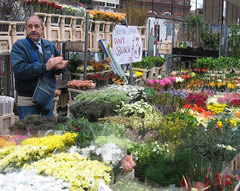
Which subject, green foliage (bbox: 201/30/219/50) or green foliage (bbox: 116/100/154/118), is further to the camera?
green foliage (bbox: 201/30/219/50)

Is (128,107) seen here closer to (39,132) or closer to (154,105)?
(154,105)

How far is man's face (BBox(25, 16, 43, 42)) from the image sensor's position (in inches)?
130

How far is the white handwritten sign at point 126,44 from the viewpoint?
15.6ft

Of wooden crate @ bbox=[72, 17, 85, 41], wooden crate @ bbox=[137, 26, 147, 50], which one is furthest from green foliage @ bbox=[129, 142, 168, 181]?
wooden crate @ bbox=[137, 26, 147, 50]

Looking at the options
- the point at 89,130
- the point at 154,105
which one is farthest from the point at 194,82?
the point at 89,130

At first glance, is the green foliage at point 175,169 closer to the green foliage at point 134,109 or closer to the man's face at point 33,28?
the green foliage at point 134,109

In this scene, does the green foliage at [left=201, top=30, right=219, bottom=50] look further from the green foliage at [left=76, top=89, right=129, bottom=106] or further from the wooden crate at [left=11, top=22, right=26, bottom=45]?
the wooden crate at [left=11, top=22, right=26, bottom=45]

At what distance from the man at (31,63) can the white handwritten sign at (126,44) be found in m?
1.38

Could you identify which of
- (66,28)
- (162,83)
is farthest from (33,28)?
(162,83)

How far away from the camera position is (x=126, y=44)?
4984mm

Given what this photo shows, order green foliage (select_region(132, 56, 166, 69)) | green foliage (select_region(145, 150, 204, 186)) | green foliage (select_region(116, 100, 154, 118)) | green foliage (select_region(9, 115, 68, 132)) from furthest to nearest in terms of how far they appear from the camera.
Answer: green foliage (select_region(132, 56, 166, 69)) → green foliage (select_region(116, 100, 154, 118)) → green foliage (select_region(9, 115, 68, 132)) → green foliage (select_region(145, 150, 204, 186))

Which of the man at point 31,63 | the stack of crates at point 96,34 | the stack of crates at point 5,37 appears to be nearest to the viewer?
the man at point 31,63

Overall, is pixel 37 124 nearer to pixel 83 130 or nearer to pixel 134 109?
pixel 83 130

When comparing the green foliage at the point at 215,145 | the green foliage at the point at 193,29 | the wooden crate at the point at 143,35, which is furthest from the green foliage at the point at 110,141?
the green foliage at the point at 193,29
